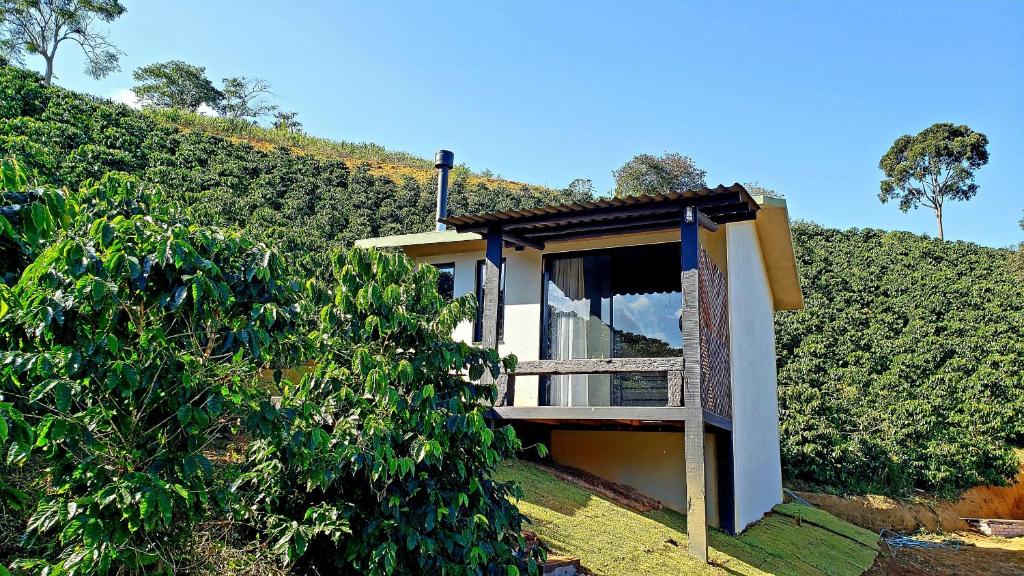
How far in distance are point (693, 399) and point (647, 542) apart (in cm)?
177

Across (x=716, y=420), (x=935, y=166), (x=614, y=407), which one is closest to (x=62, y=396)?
(x=614, y=407)

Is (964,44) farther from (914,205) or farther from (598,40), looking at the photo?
(914,205)

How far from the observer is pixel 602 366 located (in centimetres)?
959

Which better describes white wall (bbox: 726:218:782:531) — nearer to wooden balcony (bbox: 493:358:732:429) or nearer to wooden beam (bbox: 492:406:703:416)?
wooden balcony (bbox: 493:358:732:429)

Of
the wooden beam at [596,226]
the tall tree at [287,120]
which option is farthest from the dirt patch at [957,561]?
the tall tree at [287,120]

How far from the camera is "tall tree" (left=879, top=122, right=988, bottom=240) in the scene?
38.9 meters

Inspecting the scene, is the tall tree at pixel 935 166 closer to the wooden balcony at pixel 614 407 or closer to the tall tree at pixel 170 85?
the wooden balcony at pixel 614 407

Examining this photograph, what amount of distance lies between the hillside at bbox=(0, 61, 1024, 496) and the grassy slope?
26.9ft

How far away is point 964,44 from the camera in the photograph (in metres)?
13.7

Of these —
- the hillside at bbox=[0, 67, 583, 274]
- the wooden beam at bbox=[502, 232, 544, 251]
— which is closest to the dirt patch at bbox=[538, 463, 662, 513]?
the wooden beam at bbox=[502, 232, 544, 251]

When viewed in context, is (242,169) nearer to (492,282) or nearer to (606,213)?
(492,282)

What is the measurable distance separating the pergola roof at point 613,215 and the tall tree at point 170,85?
43322 millimetres

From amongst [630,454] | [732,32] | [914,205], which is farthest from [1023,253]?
[630,454]

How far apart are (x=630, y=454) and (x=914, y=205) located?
36.0 metres
